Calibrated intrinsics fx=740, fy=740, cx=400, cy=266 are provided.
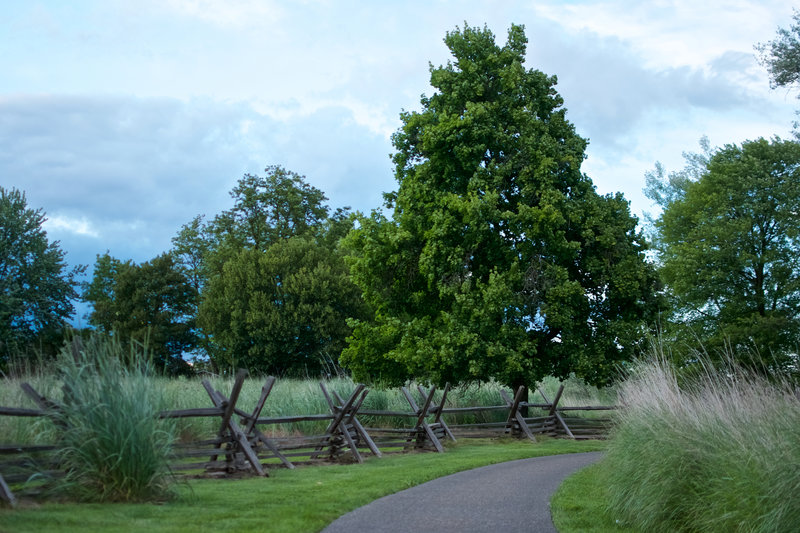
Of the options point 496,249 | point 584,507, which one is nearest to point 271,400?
point 496,249

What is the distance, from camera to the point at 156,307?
165 ft

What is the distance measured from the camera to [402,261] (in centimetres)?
2458

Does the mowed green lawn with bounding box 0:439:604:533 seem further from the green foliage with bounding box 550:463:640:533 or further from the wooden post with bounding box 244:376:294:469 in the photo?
the green foliage with bounding box 550:463:640:533

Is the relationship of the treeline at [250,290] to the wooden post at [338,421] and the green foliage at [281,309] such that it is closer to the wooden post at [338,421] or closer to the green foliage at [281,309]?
the green foliage at [281,309]

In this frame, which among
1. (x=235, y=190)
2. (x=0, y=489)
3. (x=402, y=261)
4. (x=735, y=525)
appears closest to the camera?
(x=735, y=525)

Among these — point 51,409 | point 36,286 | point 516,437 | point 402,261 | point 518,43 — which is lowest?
point 516,437

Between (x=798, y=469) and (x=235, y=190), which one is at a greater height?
(x=235, y=190)

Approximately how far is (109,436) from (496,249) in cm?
1672

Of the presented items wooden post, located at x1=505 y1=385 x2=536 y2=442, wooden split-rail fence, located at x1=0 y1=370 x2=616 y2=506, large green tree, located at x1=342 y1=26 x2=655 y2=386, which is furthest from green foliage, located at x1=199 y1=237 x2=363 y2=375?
wooden post, located at x1=505 y1=385 x2=536 y2=442

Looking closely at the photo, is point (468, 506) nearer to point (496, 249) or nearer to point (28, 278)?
point (496, 249)

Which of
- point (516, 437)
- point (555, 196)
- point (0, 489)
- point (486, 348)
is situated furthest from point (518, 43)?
point (0, 489)

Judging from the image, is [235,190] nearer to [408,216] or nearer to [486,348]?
[408,216]

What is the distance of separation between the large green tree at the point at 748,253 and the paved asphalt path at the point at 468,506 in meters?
17.5

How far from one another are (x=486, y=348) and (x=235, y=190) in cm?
3301
